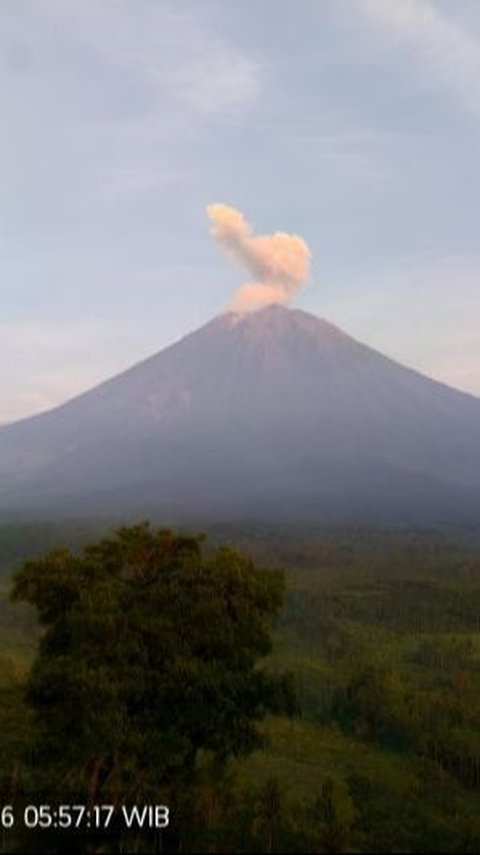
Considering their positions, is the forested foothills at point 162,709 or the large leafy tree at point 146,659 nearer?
the forested foothills at point 162,709

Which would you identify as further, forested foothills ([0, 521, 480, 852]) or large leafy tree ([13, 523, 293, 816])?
large leafy tree ([13, 523, 293, 816])

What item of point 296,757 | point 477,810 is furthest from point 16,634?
point 477,810

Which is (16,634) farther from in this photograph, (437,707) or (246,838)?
(246,838)

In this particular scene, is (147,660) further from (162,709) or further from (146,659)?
(162,709)

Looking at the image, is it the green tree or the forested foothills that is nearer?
the forested foothills
